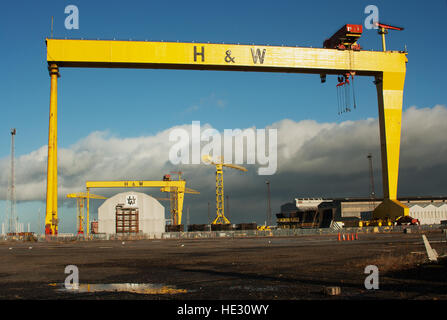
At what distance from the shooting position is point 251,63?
3803 cm

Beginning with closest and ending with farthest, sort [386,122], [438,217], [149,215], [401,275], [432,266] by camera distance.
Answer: [401,275], [432,266], [386,122], [149,215], [438,217]

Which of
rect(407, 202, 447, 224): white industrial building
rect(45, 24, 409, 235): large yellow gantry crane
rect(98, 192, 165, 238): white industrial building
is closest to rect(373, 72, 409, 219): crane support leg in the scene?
rect(45, 24, 409, 235): large yellow gantry crane

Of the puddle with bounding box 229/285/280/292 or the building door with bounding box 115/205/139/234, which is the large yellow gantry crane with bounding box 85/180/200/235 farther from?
the puddle with bounding box 229/285/280/292

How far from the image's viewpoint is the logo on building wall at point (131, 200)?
5978 cm

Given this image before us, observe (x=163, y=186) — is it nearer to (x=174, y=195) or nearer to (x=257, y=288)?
(x=174, y=195)

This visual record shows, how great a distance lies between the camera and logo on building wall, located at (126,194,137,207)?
59.8 metres

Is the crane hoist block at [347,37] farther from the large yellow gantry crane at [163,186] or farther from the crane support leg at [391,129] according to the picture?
the large yellow gantry crane at [163,186]

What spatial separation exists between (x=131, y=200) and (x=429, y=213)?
6132 centimetres

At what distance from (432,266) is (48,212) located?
104 ft

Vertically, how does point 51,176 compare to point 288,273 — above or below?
above

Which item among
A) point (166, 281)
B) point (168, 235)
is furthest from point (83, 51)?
point (166, 281)

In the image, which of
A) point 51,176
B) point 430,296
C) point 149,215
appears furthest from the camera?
point 149,215

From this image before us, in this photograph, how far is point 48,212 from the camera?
35531mm
